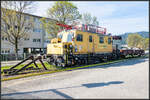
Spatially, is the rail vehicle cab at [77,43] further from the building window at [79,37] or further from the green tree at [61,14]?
the green tree at [61,14]

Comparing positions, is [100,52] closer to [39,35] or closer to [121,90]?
[121,90]

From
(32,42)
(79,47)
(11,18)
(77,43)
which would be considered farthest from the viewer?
(32,42)

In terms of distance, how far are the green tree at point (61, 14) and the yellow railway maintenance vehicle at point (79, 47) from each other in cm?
1306

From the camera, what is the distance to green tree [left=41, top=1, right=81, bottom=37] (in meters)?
24.7

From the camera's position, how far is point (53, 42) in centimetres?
1100

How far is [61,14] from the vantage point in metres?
25.3

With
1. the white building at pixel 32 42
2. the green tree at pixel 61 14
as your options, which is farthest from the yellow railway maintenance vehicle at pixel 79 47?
the white building at pixel 32 42

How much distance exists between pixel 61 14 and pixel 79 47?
1674cm

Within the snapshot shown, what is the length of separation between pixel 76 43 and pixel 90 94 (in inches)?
264

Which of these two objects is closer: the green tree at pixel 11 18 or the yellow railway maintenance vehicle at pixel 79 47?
the yellow railway maintenance vehicle at pixel 79 47

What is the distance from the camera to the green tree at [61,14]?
24.7m

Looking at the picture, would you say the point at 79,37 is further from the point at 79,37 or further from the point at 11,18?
the point at 11,18

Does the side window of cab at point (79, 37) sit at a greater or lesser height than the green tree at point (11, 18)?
lesser

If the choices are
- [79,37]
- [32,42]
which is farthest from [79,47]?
[32,42]
